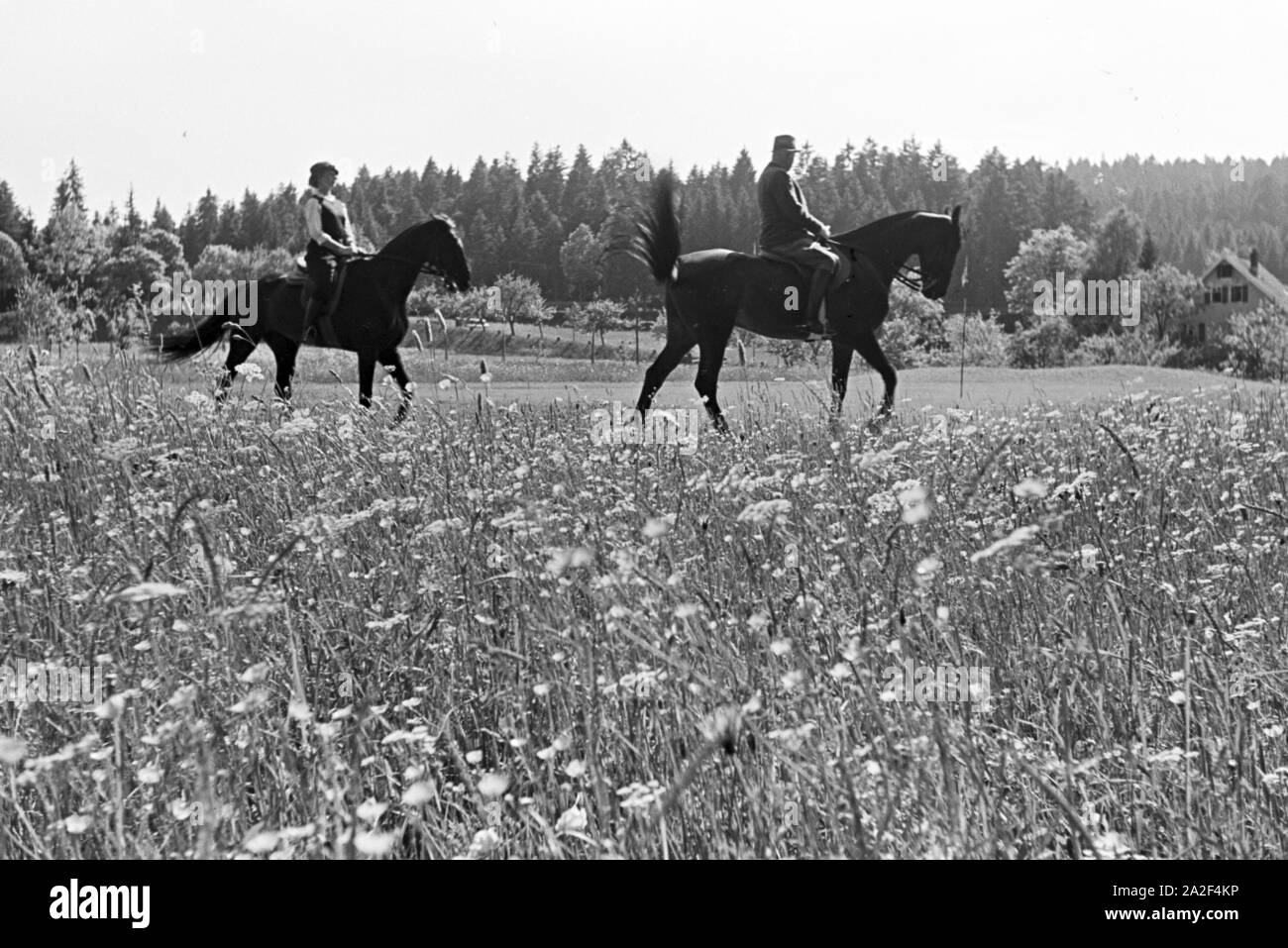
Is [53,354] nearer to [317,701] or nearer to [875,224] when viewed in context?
[875,224]

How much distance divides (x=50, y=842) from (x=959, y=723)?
1.69 m

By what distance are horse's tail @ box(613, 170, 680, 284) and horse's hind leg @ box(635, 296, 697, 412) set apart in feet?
1.60

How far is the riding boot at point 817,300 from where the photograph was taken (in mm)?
12844

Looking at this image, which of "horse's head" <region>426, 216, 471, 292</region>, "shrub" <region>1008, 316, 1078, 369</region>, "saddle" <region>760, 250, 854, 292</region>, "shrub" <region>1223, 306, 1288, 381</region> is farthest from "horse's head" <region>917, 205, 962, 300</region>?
"shrub" <region>1008, 316, 1078, 369</region>

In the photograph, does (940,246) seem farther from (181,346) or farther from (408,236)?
(181,346)

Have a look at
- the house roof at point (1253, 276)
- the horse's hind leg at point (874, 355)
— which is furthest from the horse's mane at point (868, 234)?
the house roof at point (1253, 276)

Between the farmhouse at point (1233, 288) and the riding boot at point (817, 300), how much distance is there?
93.4 m

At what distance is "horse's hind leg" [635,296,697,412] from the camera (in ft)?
39.2

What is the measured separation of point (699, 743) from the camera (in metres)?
2.38

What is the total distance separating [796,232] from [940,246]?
1568mm

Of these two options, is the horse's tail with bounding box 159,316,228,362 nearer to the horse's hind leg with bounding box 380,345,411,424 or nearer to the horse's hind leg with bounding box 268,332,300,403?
the horse's hind leg with bounding box 268,332,300,403

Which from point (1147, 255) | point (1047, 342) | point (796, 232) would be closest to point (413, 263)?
point (796, 232)

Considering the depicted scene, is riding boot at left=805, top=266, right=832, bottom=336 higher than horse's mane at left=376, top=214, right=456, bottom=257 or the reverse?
the reverse

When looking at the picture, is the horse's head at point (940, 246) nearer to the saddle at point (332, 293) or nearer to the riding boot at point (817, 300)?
the riding boot at point (817, 300)
